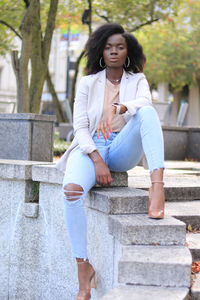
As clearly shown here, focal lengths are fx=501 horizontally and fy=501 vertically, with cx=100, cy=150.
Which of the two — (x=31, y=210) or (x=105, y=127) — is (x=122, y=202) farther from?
(x=31, y=210)

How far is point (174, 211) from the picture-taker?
449cm

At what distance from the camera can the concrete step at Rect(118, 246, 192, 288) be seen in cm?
313

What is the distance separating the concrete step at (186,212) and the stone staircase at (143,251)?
641 millimetres

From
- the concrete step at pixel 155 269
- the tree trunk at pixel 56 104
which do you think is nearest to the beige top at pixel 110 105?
the concrete step at pixel 155 269

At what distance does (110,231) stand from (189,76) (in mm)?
25270

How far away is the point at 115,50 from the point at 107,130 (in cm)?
68

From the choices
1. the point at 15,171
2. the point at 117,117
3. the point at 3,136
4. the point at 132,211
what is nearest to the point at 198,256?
the point at 132,211

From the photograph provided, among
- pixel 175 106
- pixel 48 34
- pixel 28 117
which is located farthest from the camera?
pixel 175 106

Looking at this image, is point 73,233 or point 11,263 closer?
point 73,233

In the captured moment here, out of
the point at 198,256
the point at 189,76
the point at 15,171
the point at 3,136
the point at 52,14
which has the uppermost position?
the point at 189,76

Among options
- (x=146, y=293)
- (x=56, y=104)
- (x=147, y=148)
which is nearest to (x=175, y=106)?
(x=56, y=104)

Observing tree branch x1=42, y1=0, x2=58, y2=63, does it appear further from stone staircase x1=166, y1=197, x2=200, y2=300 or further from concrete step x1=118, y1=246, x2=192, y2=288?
concrete step x1=118, y1=246, x2=192, y2=288

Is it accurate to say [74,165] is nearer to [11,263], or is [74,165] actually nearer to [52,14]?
[11,263]

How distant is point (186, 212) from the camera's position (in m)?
4.48
